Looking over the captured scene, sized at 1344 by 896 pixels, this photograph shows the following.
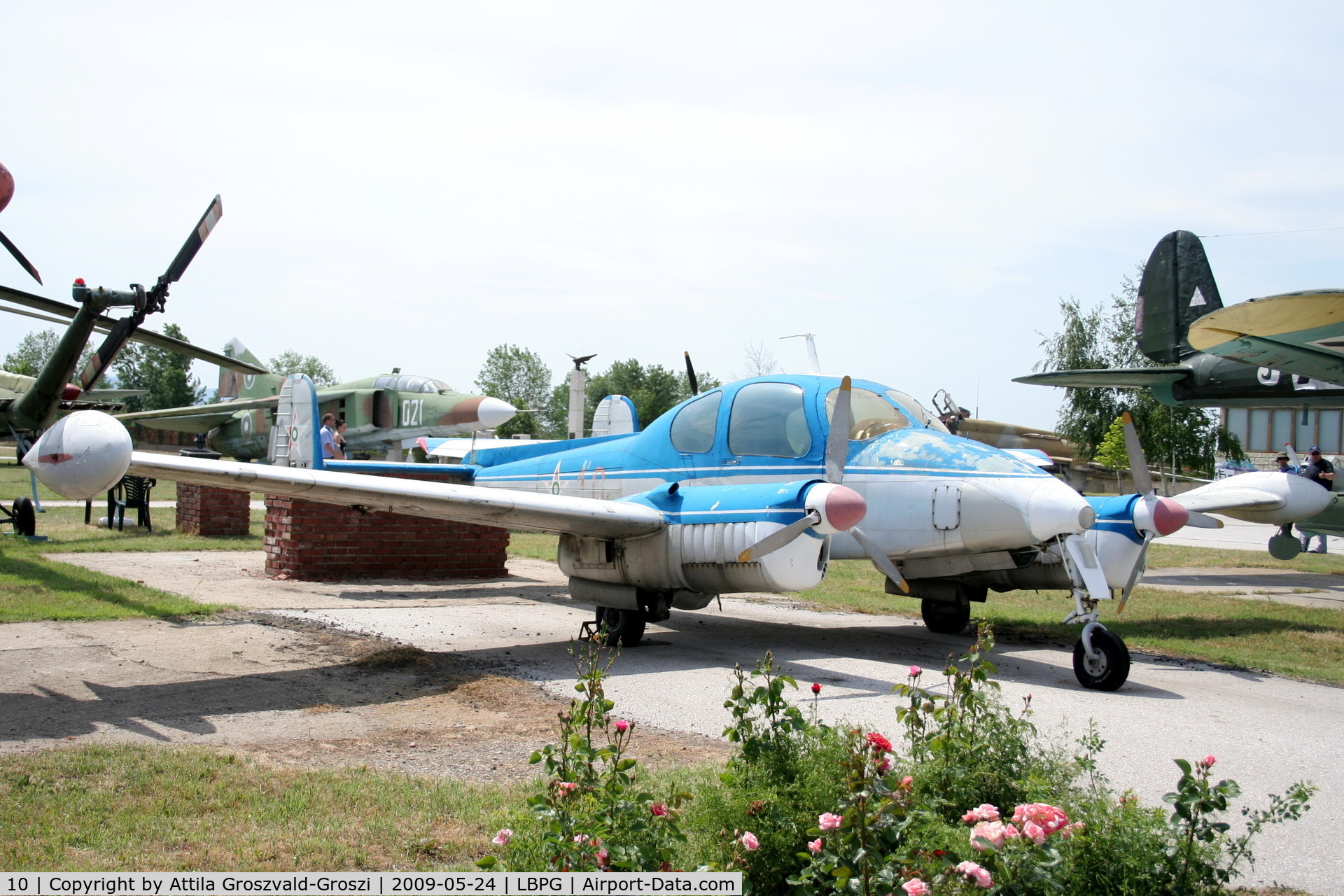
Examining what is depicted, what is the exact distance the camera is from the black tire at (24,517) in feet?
46.8

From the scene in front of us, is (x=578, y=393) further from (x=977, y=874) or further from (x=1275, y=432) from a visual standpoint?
(x=1275, y=432)

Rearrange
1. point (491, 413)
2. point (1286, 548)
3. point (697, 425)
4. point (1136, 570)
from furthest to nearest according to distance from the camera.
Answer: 1. point (491, 413)
2. point (1286, 548)
3. point (697, 425)
4. point (1136, 570)

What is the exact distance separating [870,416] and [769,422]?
99 centimetres

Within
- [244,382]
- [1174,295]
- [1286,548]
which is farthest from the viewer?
[244,382]

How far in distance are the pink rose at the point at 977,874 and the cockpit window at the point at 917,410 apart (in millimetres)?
6754

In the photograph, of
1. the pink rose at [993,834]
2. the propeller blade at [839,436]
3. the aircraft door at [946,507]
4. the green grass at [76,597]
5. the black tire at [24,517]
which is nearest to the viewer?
the pink rose at [993,834]

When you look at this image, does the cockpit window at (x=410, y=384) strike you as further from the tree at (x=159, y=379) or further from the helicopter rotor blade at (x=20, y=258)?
the tree at (x=159, y=379)

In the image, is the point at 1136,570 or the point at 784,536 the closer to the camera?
the point at 784,536

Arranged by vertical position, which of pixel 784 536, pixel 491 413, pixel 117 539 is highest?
pixel 491 413

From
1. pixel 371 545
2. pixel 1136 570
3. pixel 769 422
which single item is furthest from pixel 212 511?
pixel 1136 570

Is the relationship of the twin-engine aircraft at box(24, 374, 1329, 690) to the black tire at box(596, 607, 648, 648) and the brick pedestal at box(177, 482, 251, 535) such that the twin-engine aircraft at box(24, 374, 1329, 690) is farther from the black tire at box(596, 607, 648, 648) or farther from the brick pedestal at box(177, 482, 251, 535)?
the brick pedestal at box(177, 482, 251, 535)

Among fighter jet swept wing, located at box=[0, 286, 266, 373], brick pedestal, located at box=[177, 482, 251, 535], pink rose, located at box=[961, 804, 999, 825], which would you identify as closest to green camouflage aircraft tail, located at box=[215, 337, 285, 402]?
brick pedestal, located at box=[177, 482, 251, 535]

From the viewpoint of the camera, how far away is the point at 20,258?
1051 cm

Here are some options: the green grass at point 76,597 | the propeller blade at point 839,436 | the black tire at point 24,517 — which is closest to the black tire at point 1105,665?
the propeller blade at point 839,436
